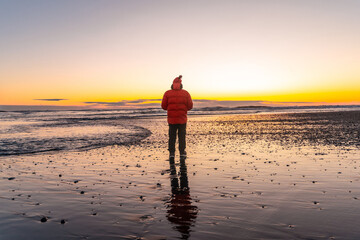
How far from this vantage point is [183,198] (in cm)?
632

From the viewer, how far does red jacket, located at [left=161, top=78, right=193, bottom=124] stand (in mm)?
12141

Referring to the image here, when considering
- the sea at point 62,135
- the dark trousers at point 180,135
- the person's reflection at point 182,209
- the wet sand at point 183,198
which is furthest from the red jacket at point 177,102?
the sea at point 62,135

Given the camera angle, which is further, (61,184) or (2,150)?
(2,150)

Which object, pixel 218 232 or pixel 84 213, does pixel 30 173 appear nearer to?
pixel 84 213

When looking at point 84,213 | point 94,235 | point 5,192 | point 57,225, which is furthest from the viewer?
point 5,192

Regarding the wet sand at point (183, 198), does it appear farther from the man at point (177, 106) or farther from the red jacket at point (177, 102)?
the red jacket at point (177, 102)

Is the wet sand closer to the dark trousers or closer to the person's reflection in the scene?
the person's reflection

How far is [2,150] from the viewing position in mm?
14539

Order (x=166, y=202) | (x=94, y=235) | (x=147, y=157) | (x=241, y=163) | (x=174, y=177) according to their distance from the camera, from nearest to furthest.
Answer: (x=94, y=235)
(x=166, y=202)
(x=174, y=177)
(x=241, y=163)
(x=147, y=157)

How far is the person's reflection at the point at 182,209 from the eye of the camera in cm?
464

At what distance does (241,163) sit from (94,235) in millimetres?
7067

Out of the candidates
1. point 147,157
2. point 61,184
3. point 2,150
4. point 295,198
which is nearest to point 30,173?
point 61,184

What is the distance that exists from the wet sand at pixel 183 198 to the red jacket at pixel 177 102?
6.21ft

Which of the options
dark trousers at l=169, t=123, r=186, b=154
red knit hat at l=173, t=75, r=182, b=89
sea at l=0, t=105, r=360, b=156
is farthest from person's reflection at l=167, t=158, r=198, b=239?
sea at l=0, t=105, r=360, b=156
